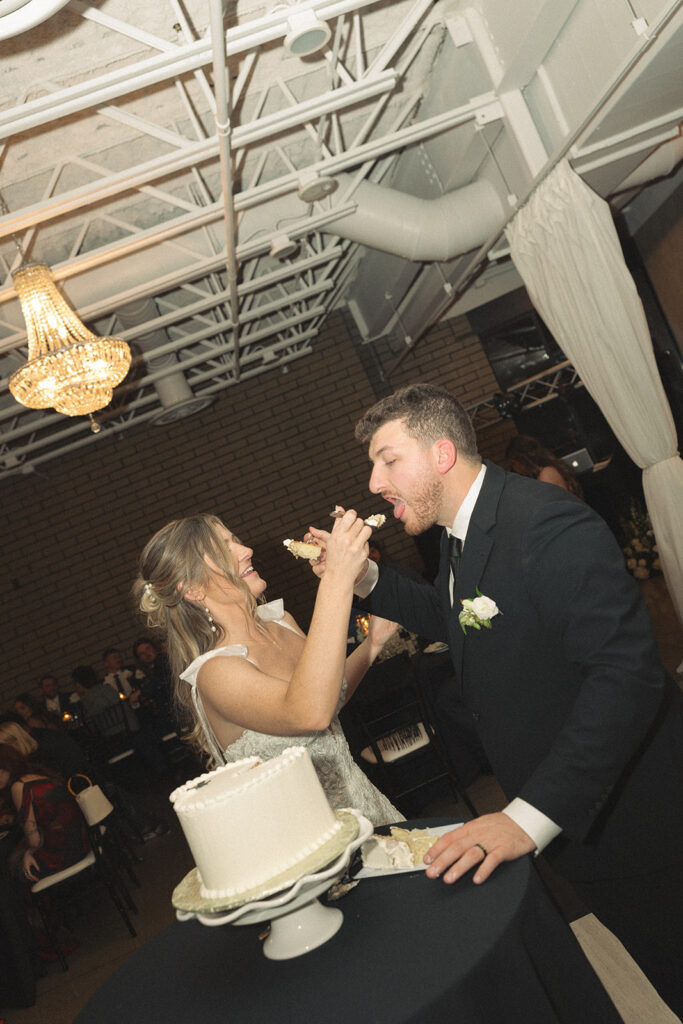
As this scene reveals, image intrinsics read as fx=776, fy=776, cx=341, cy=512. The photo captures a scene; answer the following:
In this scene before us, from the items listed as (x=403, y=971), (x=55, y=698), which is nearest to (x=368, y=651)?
(x=403, y=971)

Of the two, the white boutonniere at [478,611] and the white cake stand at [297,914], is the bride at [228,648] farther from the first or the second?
the white cake stand at [297,914]

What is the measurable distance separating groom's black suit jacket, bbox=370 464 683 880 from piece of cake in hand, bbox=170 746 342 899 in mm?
408

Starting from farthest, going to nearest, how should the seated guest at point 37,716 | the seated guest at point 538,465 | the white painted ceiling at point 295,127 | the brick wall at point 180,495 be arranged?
the brick wall at point 180,495
the seated guest at point 37,716
the seated guest at point 538,465
the white painted ceiling at point 295,127

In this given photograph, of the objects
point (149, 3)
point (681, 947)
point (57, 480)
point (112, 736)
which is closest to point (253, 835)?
point (681, 947)

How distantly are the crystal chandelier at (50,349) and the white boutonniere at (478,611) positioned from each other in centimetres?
335

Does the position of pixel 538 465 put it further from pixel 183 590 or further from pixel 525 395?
pixel 525 395

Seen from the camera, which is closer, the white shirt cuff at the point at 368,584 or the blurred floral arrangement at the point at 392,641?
the white shirt cuff at the point at 368,584

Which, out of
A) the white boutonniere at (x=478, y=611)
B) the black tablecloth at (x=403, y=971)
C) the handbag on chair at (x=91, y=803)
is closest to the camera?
the black tablecloth at (x=403, y=971)

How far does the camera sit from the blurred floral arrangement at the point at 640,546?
804 cm

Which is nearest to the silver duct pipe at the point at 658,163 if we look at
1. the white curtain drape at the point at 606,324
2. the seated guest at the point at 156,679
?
the white curtain drape at the point at 606,324

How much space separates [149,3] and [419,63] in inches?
81.6

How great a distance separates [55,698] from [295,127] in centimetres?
643

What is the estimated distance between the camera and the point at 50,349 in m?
4.44

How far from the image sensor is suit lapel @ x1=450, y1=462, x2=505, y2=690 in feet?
5.57
